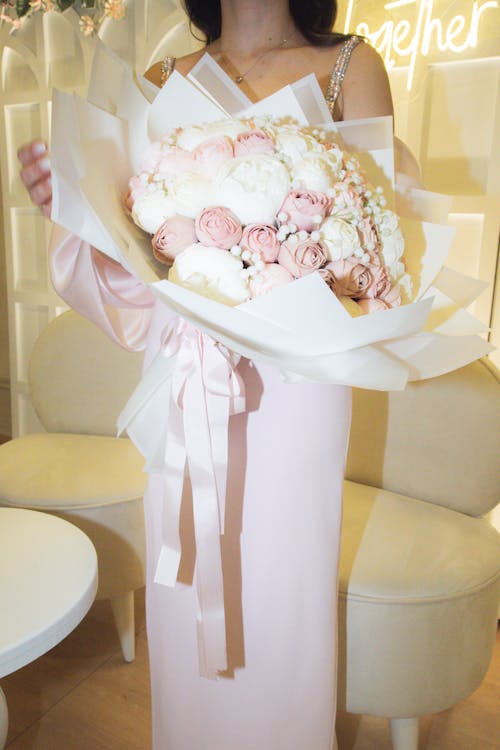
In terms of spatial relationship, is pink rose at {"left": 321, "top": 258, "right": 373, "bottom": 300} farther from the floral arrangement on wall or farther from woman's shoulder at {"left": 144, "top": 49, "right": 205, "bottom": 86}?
the floral arrangement on wall

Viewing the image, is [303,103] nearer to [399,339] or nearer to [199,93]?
[199,93]

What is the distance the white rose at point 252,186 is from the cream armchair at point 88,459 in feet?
3.58

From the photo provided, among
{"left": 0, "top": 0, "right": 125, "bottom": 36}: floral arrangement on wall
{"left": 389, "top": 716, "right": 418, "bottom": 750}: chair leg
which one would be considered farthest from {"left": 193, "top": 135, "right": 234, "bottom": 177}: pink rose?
{"left": 0, "top": 0, "right": 125, "bottom": 36}: floral arrangement on wall

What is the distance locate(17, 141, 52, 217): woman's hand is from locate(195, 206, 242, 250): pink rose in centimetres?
28

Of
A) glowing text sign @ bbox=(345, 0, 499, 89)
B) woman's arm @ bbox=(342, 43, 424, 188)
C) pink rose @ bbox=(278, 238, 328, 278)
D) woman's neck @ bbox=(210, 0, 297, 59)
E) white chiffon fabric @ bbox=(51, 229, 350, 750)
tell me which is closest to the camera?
pink rose @ bbox=(278, 238, 328, 278)

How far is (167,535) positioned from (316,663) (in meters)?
0.40

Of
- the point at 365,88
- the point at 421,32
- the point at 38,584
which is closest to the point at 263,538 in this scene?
Result: the point at 38,584

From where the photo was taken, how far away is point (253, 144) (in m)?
0.76

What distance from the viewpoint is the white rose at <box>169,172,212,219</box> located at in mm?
768

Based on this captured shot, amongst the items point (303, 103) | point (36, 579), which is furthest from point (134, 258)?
point (36, 579)

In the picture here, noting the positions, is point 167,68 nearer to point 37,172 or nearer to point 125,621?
point 37,172

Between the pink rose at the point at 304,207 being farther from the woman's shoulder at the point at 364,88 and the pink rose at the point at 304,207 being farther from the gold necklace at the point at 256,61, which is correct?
the gold necklace at the point at 256,61

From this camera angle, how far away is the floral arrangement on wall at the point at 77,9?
2369mm

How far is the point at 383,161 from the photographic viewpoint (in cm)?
94
